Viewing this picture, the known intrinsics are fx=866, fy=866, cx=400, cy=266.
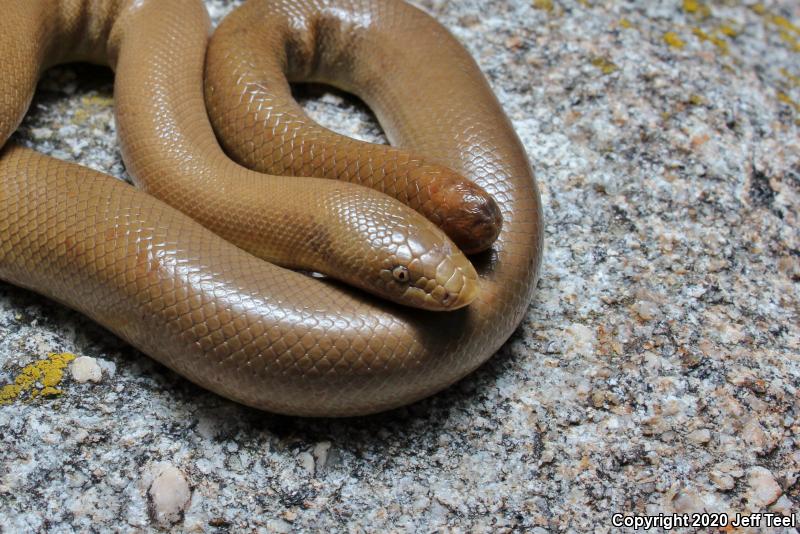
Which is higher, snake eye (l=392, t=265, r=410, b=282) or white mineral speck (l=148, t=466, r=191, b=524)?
snake eye (l=392, t=265, r=410, b=282)

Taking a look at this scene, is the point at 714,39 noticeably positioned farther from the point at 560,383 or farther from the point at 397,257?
the point at 397,257

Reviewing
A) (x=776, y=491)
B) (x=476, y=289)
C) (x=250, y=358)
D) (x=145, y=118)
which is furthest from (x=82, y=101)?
(x=776, y=491)

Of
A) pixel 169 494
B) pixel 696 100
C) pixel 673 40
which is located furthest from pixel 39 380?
pixel 673 40

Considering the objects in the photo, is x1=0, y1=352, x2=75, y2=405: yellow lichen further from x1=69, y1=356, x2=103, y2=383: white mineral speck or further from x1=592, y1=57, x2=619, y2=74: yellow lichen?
x1=592, y1=57, x2=619, y2=74: yellow lichen

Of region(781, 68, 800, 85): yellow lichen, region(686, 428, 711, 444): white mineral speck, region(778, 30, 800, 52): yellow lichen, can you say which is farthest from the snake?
region(778, 30, 800, 52): yellow lichen

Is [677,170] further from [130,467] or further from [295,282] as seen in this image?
[130,467]
